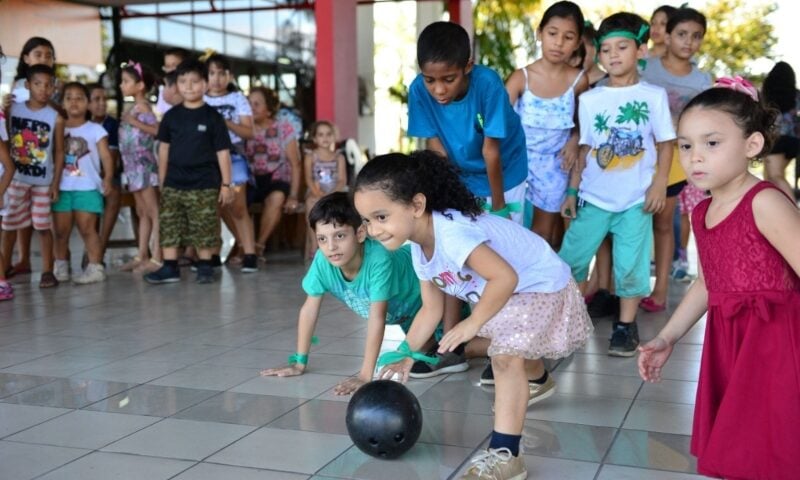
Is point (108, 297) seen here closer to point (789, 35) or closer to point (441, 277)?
point (441, 277)

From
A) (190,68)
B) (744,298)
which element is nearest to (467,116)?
(744,298)

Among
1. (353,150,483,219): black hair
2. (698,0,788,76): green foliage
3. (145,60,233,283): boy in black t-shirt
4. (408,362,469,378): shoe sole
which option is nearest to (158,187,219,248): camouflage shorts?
(145,60,233,283): boy in black t-shirt

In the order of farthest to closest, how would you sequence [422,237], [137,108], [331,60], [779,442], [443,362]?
1. [331,60]
2. [137,108]
3. [443,362]
4. [422,237]
5. [779,442]

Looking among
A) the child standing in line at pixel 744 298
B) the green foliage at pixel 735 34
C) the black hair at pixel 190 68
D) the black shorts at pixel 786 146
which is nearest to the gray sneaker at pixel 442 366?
the child standing in line at pixel 744 298

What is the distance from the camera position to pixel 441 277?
3439mm

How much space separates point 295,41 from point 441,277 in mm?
16290

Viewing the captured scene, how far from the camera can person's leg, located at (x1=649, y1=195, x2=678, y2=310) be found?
6391mm

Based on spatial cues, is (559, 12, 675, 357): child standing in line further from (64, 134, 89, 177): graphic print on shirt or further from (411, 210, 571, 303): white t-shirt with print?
(64, 134, 89, 177): graphic print on shirt

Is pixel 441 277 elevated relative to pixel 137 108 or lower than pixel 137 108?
lower

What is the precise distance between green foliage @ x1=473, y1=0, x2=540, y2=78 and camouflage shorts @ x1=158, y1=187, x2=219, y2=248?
1060 cm

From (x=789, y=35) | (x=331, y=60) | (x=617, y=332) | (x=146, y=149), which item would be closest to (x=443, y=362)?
(x=617, y=332)

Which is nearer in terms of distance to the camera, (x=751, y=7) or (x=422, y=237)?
(x=422, y=237)

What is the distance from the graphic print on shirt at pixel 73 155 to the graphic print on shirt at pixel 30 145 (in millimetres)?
363

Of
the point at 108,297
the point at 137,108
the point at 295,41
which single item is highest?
the point at 295,41
